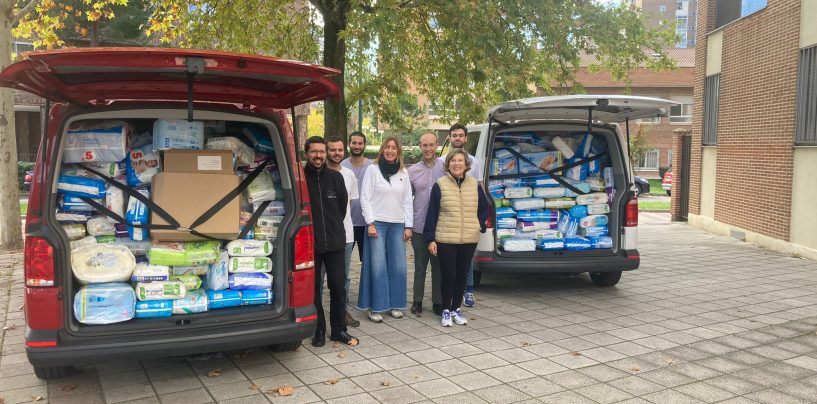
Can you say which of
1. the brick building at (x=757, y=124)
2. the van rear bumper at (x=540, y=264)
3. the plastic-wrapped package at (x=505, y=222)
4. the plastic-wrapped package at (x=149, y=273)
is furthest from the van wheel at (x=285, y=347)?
the brick building at (x=757, y=124)

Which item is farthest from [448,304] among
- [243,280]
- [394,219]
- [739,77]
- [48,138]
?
[739,77]

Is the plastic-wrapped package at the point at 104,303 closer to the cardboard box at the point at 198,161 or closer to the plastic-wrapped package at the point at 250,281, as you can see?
the plastic-wrapped package at the point at 250,281

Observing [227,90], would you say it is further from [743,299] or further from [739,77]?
[739,77]

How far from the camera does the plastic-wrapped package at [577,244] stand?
7.30 m

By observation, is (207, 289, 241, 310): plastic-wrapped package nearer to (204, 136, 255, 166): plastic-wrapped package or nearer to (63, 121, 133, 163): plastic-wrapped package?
(204, 136, 255, 166): plastic-wrapped package

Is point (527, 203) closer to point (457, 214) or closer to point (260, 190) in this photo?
point (457, 214)

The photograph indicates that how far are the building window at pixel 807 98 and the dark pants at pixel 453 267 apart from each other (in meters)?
7.06

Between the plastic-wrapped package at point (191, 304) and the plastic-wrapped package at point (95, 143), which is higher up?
the plastic-wrapped package at point (95, 143)

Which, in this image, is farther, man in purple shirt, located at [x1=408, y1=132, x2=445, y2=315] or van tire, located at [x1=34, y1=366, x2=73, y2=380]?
man in purple shirt, located at [x1=408, y1=132, x2=445, y2=315]

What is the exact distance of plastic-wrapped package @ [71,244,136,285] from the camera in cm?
416

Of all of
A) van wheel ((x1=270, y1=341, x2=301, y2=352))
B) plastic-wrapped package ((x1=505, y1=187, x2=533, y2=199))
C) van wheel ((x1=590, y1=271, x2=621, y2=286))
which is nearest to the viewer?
van wheel ((x1=270, y1=341, x2=301, y2=352))

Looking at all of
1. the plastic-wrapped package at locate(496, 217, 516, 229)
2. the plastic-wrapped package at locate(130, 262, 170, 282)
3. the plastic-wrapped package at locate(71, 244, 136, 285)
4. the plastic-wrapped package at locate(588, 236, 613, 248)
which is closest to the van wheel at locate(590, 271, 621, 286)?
the plastic-wrapped package at locate(588, 236, 613, 248)

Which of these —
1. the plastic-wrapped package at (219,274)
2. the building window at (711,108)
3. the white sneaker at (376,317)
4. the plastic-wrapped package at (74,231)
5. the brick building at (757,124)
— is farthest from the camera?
the building window at (711,108)

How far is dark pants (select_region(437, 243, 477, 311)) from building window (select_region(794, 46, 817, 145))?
706 cm
